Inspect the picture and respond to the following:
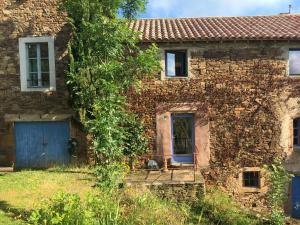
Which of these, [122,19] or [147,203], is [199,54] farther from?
[147,203]

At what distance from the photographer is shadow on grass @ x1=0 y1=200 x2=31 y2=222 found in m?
8.50

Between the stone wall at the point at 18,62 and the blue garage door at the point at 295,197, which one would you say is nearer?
the stone wall at the point at 18,62

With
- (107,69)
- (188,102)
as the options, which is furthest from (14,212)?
(188,102)

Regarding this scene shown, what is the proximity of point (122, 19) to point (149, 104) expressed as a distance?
417 cm

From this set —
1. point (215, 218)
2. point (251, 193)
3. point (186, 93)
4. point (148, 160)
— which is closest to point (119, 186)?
point (215, 218)

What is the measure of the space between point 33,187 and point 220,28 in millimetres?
9629

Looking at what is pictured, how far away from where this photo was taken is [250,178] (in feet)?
48.4

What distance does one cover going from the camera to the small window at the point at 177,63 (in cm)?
1450

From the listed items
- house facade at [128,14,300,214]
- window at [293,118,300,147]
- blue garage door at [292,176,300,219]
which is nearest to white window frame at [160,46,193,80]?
house facade at [128,14,300,214]

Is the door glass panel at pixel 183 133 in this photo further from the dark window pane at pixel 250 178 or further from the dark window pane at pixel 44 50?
the dark window pane at pixel 44 50

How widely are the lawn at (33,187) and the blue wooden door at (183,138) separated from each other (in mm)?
3633

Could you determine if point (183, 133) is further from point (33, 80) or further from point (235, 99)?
point (33, 80)

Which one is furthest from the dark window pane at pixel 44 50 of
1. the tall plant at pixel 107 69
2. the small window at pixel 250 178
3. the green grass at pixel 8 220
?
the small window at pixel 250 178

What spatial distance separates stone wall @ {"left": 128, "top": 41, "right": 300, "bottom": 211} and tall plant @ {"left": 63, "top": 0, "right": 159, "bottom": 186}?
137 inches
